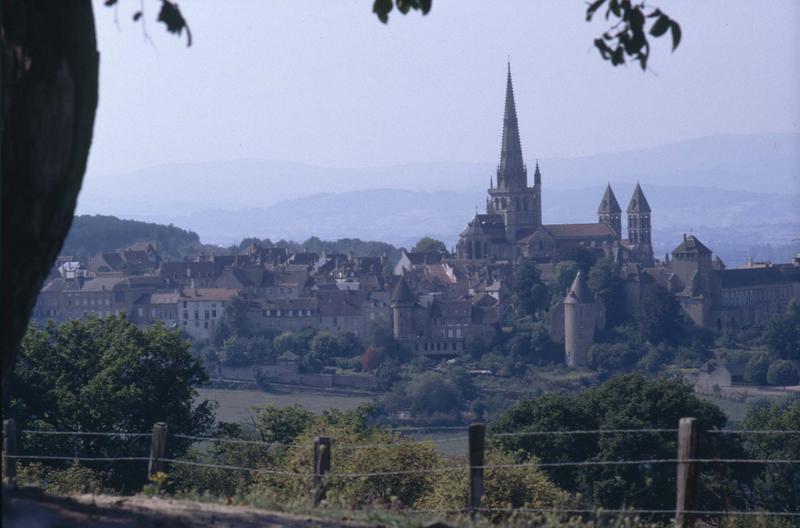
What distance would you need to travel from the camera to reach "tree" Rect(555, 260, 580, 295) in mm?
88812

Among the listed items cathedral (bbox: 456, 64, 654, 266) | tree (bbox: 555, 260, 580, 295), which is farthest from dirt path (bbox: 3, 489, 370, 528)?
cathedral (bbox: 456, 64, 654, 266)

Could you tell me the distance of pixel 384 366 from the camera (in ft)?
237

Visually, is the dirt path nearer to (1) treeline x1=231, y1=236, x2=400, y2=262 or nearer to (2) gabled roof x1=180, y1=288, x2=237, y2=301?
(2) gabled roof x1=180, y1=288, x2=237, y2=301

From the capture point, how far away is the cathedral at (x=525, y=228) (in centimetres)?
10319

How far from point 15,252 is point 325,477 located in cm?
378

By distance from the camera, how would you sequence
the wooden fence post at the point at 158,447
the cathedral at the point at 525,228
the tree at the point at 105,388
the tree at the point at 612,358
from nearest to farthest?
1. the wooden fence post at the point at 158,447
2. the tree at the point at 105,388
3. the tree at the point at 612,358
4. the cathedral at the point at 525,228

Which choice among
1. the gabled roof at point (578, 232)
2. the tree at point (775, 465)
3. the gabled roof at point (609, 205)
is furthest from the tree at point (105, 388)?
the gabled roof at point (609, 205)

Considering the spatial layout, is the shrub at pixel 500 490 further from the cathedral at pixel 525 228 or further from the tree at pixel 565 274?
the cathedral at pixel 525 228

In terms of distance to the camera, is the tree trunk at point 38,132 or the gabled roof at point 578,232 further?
the gabled roof at point 578,232

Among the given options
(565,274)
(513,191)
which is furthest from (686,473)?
(513,191)

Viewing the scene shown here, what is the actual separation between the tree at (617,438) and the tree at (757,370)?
43066 millimetres

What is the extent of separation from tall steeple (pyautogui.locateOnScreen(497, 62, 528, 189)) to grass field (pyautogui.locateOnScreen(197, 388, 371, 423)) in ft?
165

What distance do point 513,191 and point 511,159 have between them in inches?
180

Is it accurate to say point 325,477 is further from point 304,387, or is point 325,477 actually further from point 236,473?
point 304,387
